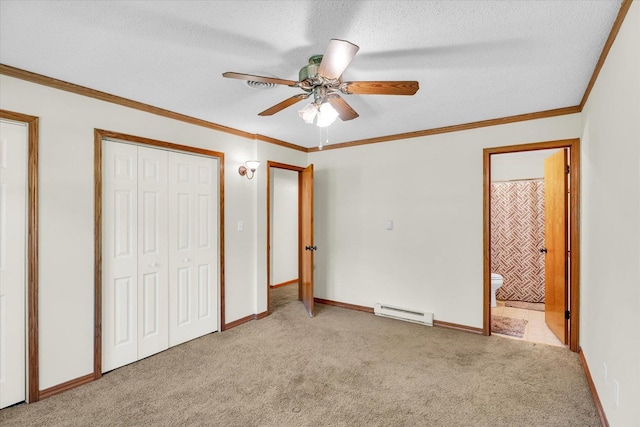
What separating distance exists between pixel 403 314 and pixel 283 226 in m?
2.95

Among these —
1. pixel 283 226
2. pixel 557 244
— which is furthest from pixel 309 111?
pixel 283 226

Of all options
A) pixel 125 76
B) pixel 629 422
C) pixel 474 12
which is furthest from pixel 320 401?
pixel 125 76

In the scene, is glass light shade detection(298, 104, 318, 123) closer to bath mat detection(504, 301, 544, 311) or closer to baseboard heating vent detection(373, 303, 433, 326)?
baseboard heating vent detection(373, 303, 433, 326)

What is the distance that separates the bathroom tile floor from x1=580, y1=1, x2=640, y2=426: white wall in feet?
2.44

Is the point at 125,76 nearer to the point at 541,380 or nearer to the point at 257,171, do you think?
the point at 257,171

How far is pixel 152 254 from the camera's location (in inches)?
119

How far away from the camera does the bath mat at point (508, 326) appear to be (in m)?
3.56

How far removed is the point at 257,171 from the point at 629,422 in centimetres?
365

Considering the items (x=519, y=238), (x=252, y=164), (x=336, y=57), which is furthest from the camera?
(x=519, y=238)

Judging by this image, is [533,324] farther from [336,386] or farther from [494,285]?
[336,386]

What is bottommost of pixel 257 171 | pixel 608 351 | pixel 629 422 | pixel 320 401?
pixel 320 401

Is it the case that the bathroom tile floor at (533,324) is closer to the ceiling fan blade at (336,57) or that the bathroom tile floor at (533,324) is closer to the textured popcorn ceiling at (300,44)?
the textured popcorn ceiling at (300,44)

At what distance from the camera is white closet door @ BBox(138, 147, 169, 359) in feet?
9.63

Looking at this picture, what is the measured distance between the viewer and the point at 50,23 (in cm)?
171
